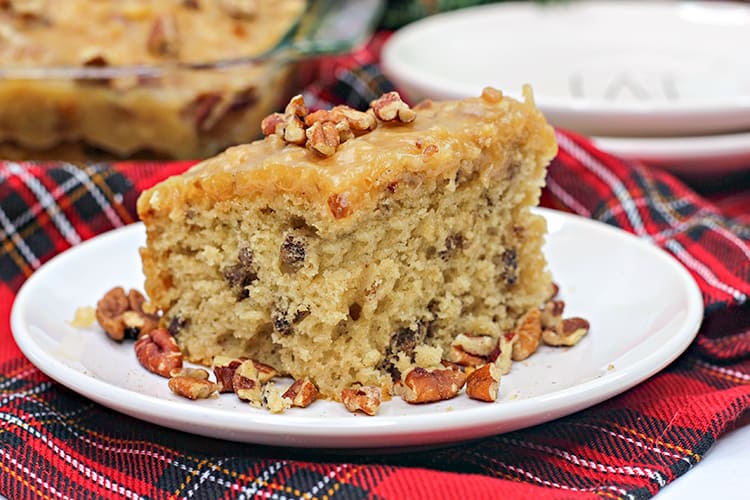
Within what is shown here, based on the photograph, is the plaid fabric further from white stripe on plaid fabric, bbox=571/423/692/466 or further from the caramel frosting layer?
the caramel frosting layer

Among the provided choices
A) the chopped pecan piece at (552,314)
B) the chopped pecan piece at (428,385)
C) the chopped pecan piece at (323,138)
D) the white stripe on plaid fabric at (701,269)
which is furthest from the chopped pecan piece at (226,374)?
the white stripe on plaid fabric at (701,269)

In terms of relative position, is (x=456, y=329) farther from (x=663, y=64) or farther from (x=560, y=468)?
(x=663, y=64)

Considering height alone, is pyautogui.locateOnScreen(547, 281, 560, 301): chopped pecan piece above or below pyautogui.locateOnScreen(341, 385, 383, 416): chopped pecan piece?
below

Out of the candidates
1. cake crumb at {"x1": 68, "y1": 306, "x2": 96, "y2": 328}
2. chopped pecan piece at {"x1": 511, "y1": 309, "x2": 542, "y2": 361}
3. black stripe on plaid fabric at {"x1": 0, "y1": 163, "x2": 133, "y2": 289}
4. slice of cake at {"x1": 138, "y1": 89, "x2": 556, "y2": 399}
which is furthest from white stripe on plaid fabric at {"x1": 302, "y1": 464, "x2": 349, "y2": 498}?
black stripe on plaid fabric at {"x1": 0, "y1": 163, "x2": 133, "y2": 289}

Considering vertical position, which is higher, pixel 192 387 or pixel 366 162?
pixel 366 162

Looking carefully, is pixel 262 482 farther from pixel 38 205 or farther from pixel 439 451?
pixel 38 205

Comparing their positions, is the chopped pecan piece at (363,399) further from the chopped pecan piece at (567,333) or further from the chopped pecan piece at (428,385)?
the chopped pecan piece at (567,333)

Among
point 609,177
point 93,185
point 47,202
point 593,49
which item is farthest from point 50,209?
point 593,49
